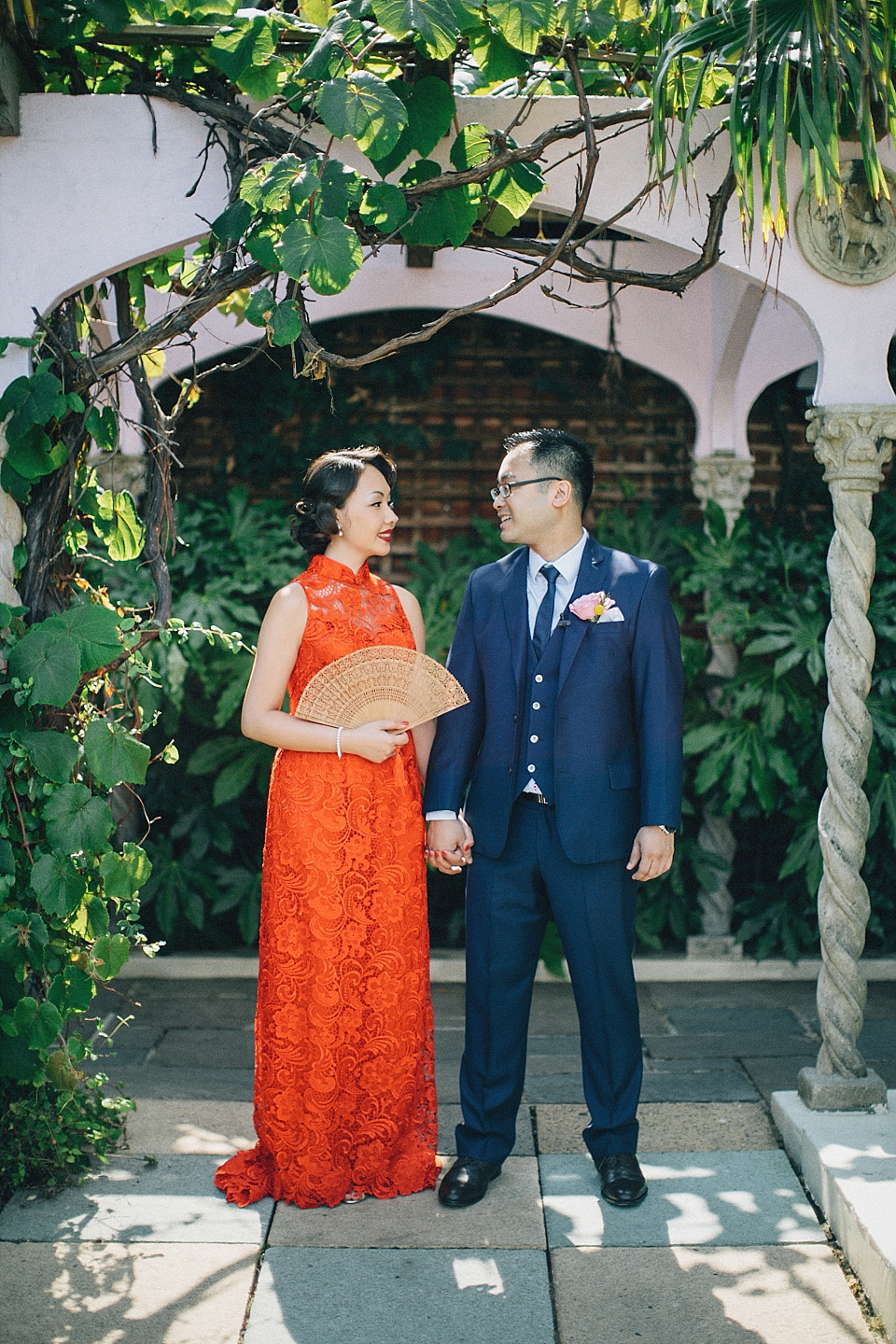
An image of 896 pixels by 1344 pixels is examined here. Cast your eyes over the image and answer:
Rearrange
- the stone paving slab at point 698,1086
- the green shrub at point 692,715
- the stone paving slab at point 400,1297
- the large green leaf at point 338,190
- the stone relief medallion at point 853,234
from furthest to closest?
1. the green shrub at point 692,715
2. the stone paving slab at point 698,1086
3. the stone relief medallion at point 853,234
4. the large green leaf at point 338,190
5. the stone paving slab at point 400,1297

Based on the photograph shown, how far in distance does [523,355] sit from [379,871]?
151 inches

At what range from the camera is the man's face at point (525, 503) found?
321 cm

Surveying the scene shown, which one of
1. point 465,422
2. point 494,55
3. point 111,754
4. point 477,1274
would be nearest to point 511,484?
point 494,55

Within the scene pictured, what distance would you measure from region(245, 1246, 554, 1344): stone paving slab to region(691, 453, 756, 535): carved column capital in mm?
3770

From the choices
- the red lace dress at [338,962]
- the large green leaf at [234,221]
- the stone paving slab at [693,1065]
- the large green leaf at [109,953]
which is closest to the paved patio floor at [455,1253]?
the red lace dress at [338,962]

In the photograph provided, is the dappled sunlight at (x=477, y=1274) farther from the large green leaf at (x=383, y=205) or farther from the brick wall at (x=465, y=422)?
the brick wall at (x=465, y=422)

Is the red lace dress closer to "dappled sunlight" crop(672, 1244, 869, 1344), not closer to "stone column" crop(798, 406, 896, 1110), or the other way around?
"dappled sunlight" crop(672, 1244, 869, 1344)

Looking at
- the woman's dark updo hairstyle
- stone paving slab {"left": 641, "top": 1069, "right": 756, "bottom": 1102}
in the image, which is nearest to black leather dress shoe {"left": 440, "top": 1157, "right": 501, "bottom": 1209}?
stone paving slab {"left": 641, "top": 1069, "right": 756, "bottom": 1102}

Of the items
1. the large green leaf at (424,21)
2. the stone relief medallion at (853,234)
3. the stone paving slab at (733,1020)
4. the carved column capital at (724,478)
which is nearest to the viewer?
the large green leaf at (424,21)

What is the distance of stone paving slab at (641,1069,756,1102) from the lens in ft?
13.5

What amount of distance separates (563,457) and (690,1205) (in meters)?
2.03

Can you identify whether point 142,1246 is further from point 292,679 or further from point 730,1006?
point 730,1006

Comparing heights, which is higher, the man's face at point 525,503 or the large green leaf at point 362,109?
the large green leaf at point 362,109

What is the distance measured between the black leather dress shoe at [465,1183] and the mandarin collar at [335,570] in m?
1.60
